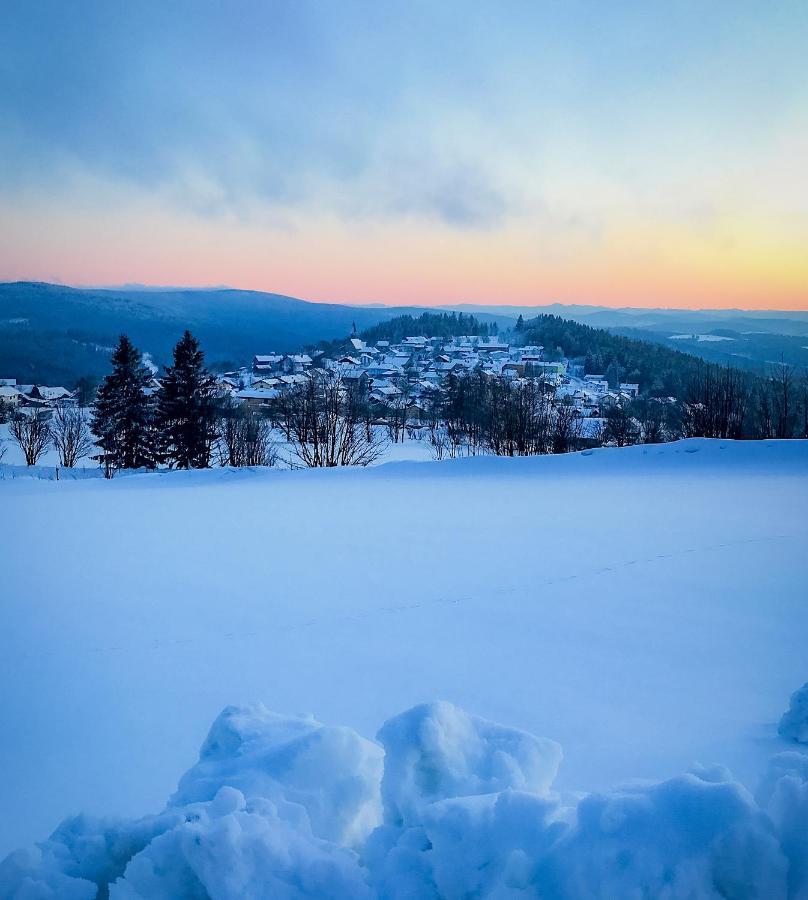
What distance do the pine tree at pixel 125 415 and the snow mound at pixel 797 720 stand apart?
1004 inches

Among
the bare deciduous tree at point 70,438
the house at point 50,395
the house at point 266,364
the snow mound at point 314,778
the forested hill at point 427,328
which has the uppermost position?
the forested hill at point 427,328

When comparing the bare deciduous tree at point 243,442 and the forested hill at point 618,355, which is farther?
the forested hill at point 618,355

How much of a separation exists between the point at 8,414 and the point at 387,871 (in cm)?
4413

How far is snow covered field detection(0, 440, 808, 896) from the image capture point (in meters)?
2.61

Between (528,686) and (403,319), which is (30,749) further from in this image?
(403,319)

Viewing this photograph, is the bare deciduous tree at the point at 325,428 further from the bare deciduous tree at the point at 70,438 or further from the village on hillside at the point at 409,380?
the bare deciduous tree at the point at 70,438

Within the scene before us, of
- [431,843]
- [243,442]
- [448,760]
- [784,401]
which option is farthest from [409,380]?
[431,843]

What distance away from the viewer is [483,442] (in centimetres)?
2577

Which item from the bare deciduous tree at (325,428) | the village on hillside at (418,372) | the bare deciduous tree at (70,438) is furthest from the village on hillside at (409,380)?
the bare deciduous tree at (325,428)

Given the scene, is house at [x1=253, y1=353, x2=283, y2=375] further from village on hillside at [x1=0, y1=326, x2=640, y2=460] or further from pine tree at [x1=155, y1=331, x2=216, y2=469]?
pine tree at [x1=155, y1=331, x2=216, y2=469]

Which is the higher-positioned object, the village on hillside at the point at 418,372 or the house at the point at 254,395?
the village on hillside at the point at 418,372

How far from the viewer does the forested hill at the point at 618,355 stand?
6888 cm

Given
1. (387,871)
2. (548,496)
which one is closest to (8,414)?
(548,496)

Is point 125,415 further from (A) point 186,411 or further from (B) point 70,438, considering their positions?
(B) point 70,438
